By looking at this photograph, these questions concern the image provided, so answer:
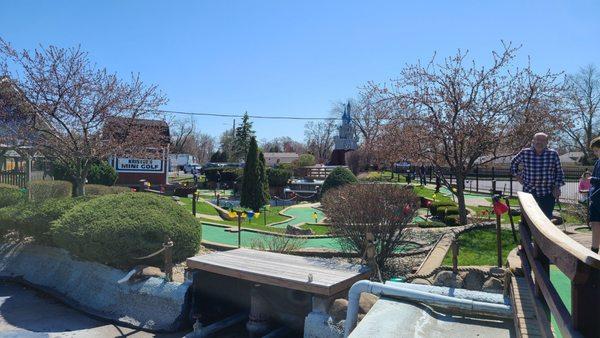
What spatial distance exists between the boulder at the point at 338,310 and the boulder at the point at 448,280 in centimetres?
161

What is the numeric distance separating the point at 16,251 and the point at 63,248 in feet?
5.50

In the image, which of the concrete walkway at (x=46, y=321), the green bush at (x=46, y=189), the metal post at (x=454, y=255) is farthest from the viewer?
the green bush at (x=46, y=189)

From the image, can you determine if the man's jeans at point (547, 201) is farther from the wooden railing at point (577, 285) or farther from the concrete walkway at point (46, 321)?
the concrete walkway at point (46, 321)

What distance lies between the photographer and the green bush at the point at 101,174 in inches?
885

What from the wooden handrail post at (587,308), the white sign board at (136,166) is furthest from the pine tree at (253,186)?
the wooden handrail post at (587,308)

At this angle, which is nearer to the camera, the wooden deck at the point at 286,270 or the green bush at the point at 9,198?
the wooden deck at the point at 286,270

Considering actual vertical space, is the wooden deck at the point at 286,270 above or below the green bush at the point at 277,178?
below

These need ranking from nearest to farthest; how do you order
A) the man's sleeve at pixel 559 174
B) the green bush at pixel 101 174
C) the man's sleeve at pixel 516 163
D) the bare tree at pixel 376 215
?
the man's sleeve at pixel 559 174 → the man's sleeve at pixel 516 163 → the bare tree at pixel 376 215 → the green bush at pixel 101 174

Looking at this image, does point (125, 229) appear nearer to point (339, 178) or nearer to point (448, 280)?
point (448, 280)

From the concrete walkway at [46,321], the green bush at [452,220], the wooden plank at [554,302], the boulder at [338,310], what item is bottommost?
the concrete walkway at [46,321]

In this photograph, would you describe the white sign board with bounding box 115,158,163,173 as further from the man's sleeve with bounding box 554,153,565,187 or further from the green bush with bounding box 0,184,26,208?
the man's sleeve with bounding box 554,153,565,187

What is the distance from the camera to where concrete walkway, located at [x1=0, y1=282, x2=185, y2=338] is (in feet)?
21.4

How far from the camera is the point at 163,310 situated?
686 cm

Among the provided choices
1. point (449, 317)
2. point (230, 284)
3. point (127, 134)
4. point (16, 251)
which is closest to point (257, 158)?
point (127, 134)
